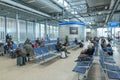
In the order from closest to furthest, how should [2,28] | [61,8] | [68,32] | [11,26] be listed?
[61,8]
[2,28]
[11,26]
[68,32]

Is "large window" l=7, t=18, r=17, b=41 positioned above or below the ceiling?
below

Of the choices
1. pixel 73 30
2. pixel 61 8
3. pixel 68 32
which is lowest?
pixel 68 32

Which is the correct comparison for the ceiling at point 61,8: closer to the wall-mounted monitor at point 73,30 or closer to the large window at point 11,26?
the large window at point 11,26

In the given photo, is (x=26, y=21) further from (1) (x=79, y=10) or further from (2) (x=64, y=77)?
(2) (x=64, y=77)

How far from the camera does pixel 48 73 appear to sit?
16.4 ft

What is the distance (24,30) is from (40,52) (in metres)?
13.3

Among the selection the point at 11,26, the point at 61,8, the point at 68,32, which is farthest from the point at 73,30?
the point at 11,26

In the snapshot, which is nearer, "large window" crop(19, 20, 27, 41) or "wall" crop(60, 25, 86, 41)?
"large window" crop(19, 20, 27, 41)

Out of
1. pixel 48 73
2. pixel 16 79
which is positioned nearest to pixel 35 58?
pixel 48 73

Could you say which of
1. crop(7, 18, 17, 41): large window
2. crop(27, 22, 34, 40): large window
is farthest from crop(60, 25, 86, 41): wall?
crop(7, 18, 17, 41): large window

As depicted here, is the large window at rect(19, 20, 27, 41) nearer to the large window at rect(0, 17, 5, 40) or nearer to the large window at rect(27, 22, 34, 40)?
the large window at rect(27, 22, 34, 40)

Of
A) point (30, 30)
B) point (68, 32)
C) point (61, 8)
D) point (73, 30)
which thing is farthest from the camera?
point (30, 30)

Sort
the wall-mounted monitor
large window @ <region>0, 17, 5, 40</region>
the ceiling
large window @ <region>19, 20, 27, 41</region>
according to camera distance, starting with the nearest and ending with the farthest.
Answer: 1. the ceiling
2. large window @ <region>0, 17, 5, 40</region>
3. large window @ <region>19, 20, 27, 41</region>
4. the wall-mounted monitor

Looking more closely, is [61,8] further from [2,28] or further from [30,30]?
[30,30]
